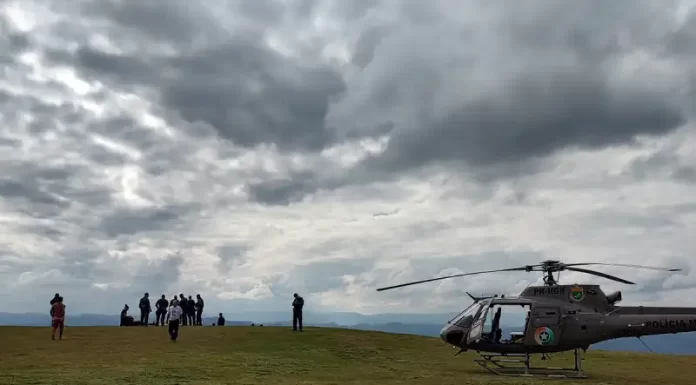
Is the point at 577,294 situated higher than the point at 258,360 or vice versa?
the point at 577,294

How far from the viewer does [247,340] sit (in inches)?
1342

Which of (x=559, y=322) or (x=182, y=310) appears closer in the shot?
(x=559, y=322)

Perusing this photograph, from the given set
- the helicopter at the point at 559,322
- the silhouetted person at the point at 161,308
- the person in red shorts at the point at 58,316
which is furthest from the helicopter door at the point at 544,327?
the silhouetted person at the point at 161,308

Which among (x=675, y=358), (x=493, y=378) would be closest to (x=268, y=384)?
(x=493, y=378)

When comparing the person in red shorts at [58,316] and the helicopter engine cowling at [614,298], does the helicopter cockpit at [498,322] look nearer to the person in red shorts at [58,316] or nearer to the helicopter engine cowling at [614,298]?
the helicopter engine cowling at [614,298]

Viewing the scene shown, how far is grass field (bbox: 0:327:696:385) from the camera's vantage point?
2145 centimetres

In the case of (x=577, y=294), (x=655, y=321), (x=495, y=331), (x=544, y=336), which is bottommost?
(x=544, y=336)

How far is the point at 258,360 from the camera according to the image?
27.0m

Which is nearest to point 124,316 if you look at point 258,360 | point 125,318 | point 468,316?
point 125,318

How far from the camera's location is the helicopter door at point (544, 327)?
82.6ft

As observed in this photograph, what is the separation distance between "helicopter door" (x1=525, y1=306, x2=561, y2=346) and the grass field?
2.23 meters

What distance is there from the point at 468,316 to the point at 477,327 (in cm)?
81

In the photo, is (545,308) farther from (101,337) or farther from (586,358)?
(101,337)

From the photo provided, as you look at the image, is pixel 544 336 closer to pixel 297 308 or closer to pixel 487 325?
pixel 487 325
